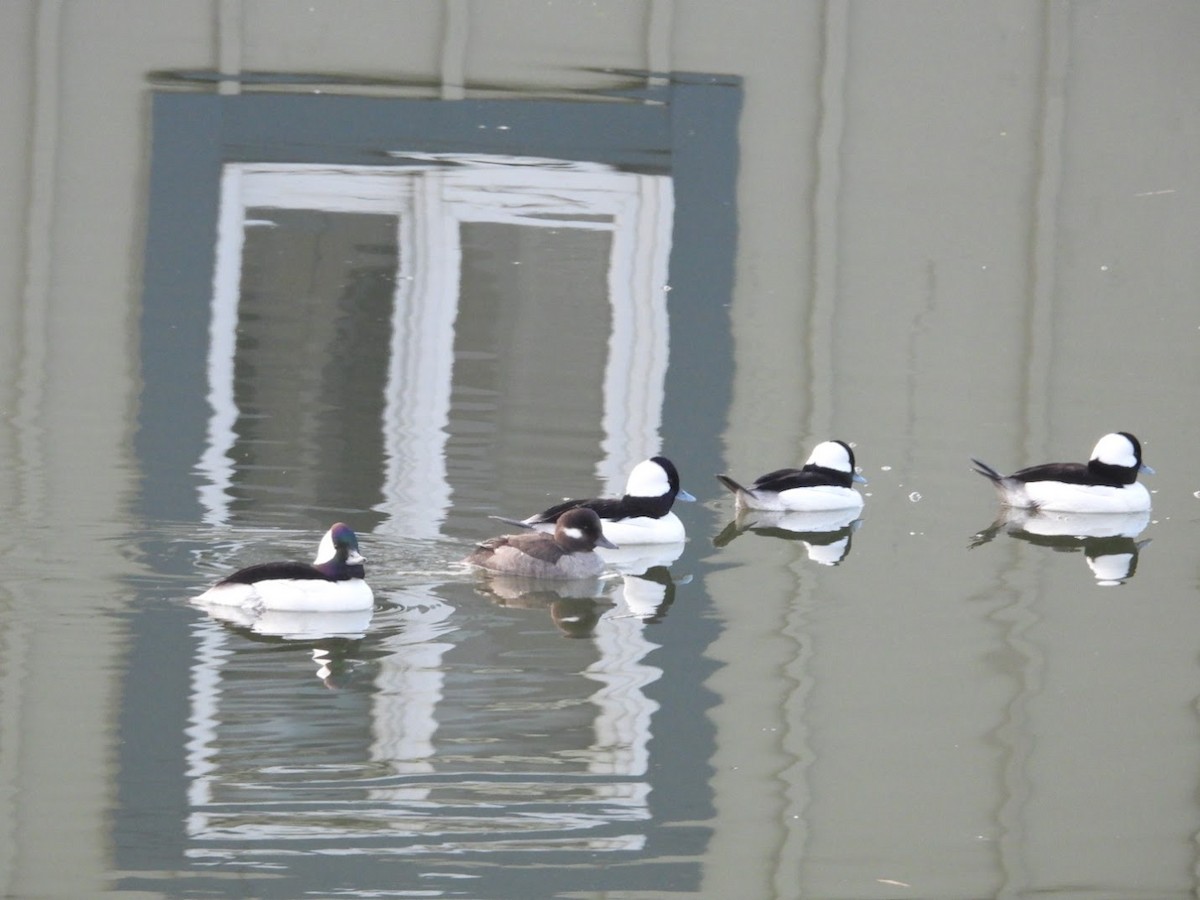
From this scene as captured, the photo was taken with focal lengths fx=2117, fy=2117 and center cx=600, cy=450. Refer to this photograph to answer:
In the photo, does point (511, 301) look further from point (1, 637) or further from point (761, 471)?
point (1, 637)

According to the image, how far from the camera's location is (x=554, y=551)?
10.8 m

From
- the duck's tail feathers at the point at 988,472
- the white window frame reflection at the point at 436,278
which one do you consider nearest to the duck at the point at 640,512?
the white window frame reflection at the point at 436,278

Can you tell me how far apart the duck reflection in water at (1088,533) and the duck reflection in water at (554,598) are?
244 cm

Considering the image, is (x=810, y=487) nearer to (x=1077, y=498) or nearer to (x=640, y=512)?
(x=640, y=512)

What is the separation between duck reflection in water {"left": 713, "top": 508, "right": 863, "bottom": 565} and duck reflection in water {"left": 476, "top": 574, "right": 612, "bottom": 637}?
135 centimetres

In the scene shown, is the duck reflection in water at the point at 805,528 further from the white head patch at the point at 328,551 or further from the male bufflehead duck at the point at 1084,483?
the white head patch at the point at 328,551

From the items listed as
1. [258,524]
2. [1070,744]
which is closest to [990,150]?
[258,524]

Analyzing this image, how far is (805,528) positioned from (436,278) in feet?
21.7

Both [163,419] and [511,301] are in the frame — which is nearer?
[163,419]

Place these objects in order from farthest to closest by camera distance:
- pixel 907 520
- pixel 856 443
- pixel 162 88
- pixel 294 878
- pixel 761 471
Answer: pixel 162 88, pixel 856 443, pixel 761 471, pixel 907 520, pixel 294 878

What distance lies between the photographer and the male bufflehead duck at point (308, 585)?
374 inches

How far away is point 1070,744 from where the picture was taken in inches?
347

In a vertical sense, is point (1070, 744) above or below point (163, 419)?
below

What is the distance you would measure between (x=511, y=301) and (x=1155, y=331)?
532cm
